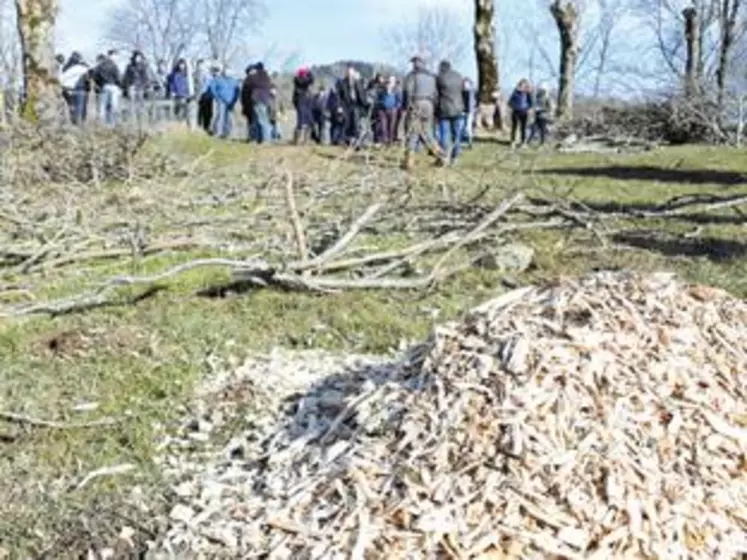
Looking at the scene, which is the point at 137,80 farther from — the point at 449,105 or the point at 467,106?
the point at 449,105

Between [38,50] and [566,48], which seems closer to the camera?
[38,50]

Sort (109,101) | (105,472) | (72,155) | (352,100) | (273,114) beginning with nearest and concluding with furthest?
(105,472)
(72,155)
(109,101)
(352,100)
(273,114)

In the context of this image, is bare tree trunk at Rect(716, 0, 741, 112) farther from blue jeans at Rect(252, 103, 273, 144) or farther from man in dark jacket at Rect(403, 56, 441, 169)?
man in dark jacket at Rect(403, 56, 441, 169)

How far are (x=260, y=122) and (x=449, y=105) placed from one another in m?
4.43

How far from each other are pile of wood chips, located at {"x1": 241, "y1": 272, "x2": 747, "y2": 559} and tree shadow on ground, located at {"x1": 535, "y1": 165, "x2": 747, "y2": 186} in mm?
10074

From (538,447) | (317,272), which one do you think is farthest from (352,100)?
(538,447)

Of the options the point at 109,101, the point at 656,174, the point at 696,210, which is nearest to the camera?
the point at 696,210

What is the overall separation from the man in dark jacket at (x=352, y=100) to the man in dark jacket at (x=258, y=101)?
1275 millimetres

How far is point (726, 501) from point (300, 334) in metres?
3.05

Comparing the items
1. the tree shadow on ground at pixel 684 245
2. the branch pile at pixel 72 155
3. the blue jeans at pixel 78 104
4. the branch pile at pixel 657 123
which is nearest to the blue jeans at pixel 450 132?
the branch pile at pixel 72 155

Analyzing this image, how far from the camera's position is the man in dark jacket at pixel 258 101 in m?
19.1

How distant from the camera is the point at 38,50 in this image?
59.2 feet

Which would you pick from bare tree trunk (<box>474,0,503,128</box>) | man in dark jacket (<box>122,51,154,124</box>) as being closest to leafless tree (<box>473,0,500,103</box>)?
bare tree trunk (<box>474,0,503,128</box>)

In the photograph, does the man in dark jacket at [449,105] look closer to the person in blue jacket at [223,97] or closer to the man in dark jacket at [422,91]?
the man in dark jacket at [422,91]
